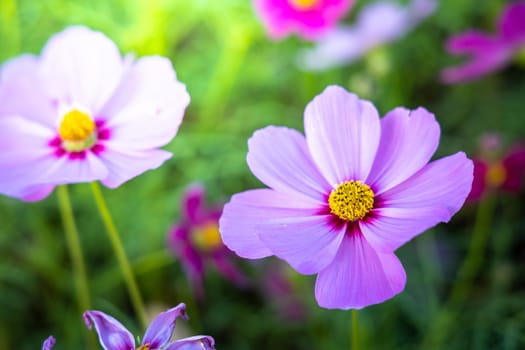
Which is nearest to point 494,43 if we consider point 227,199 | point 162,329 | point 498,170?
point 498,170

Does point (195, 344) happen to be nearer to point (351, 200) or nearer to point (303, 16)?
point (351, 200)

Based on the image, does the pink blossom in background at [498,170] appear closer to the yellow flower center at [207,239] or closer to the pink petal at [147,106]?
the yellow flower center at [207,239]

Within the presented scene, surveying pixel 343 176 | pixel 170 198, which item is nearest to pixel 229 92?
pixel 170 198

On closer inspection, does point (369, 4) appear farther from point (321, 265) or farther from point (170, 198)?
point (321, 265)

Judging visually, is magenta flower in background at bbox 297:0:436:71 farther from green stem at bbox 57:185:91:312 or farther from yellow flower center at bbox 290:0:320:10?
green stem at bbox 57:185:91:312

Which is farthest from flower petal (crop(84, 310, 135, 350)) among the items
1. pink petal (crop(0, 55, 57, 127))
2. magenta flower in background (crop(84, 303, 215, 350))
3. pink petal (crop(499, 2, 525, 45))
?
pink petal (crop(499, 2, 525, 45))

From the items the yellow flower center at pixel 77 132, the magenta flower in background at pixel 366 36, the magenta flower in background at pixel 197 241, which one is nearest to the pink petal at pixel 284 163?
the yellow flower center at pixel 77 132
